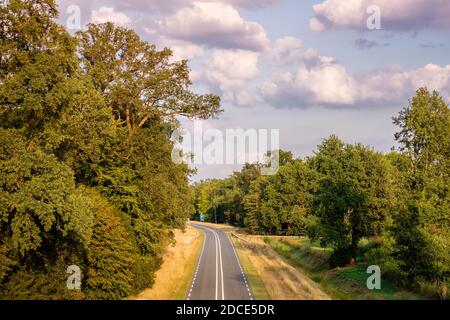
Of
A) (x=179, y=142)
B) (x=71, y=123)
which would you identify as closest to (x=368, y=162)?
(x=179, y=142)

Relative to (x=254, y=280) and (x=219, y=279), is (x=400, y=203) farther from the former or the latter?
(x=219, y=279)

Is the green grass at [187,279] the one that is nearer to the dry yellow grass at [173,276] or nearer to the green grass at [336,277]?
the dry yellow grass at [173,276]

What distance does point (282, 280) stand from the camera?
4572 centimetres

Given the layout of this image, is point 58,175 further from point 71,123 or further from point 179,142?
point 179,142

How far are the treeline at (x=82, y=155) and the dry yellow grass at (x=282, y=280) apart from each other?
33.0 feet

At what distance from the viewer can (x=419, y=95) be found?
151ft

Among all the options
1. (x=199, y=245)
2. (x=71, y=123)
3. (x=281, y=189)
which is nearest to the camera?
(x=71, y=123)

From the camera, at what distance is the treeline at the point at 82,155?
26203 mm

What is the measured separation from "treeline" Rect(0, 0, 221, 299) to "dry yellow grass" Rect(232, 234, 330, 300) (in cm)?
1007

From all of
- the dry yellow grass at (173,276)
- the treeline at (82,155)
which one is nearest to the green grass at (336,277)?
the dry yellow grass at (173,276)

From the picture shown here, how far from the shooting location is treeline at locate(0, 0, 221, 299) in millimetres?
26203

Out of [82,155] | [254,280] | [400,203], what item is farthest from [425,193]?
[82,155]

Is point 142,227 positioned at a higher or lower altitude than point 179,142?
lower
